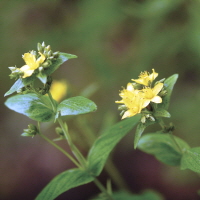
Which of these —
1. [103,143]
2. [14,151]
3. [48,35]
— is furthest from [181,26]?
[14,151]

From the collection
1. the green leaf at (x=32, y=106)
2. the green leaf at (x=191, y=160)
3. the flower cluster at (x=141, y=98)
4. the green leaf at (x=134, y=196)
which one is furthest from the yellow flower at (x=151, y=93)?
the green leaf at (x=134, y=196)

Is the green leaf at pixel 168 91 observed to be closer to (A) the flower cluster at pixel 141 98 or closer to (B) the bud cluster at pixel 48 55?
(A) the flower cluster at pixel 141 98

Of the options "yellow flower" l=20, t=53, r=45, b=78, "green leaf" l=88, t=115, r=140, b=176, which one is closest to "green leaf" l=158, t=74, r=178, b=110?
"green leaf" l=88, t=115, r=140, b=176

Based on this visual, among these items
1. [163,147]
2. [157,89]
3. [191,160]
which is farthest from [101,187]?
[157,89]

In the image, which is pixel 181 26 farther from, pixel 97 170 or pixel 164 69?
pixel 97 170

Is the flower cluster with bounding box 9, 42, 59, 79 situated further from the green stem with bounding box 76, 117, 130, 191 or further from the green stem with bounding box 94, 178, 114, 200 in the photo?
the green stem with bounding box 76, 117, 130, 191
